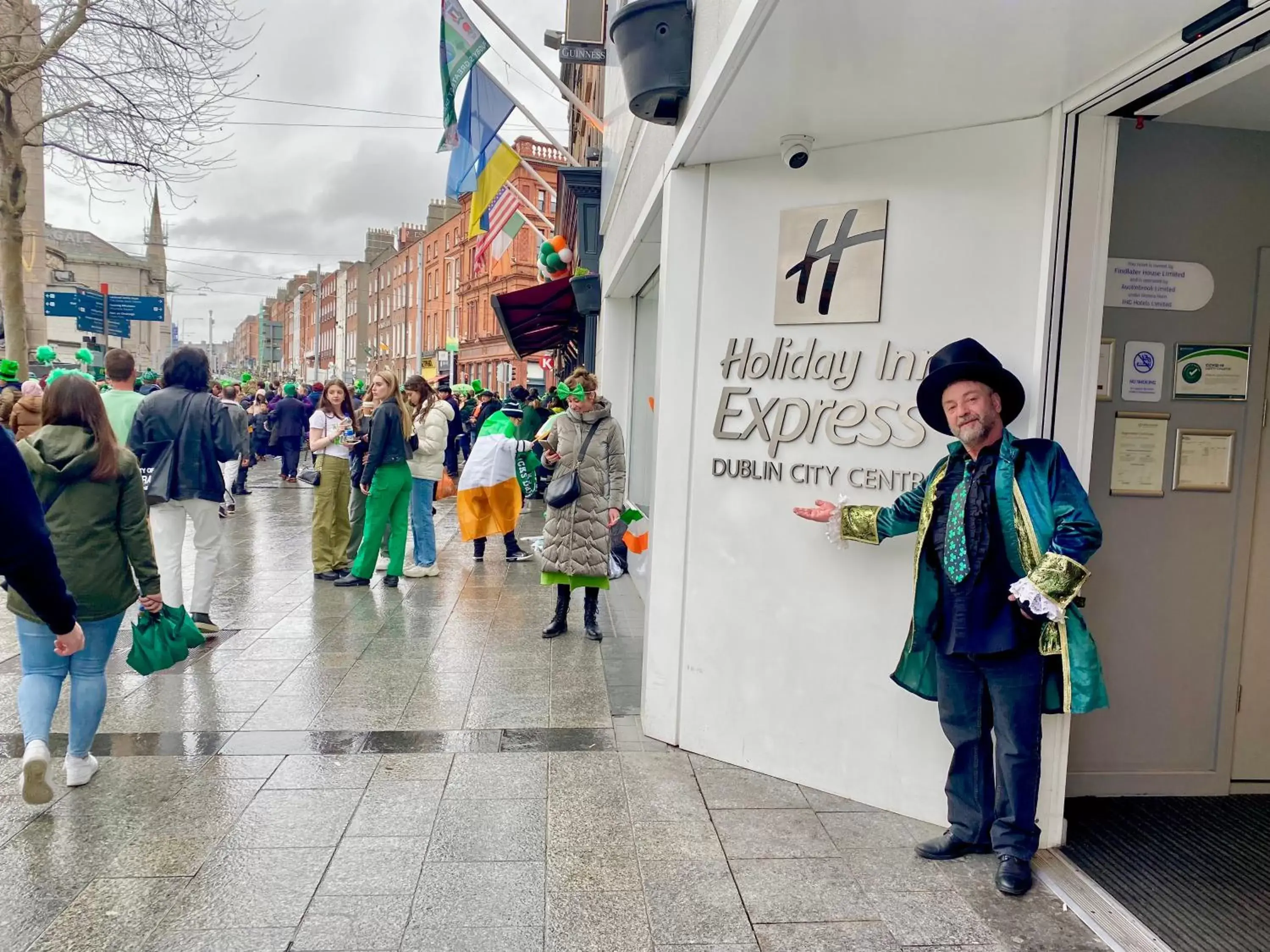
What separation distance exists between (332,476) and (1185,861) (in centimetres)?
694

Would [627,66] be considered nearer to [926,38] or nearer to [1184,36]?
[926,38]

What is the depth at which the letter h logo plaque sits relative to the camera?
11.7ft

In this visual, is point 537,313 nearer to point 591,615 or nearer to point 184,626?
point 591,615

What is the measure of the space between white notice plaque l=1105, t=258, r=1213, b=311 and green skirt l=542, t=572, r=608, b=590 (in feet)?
12.2

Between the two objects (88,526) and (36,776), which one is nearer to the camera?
(36,776)

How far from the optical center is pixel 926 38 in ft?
8.96

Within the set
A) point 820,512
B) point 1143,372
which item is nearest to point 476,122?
point 820,512

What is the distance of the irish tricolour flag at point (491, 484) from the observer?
8391 millimetres

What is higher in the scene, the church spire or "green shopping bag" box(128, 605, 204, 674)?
the church spire

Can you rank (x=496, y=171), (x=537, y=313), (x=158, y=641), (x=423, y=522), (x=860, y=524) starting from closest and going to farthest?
1. (x=860, y=524)
2. (x=158, y=641)
3. (x=423, y=522)
4. (x=496, y=171)
5. (x=537, y=313)

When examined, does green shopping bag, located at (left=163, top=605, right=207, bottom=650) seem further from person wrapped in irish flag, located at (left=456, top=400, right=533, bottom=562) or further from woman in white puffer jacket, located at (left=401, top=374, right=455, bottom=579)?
person wrapped in irish flag, located at (left=456, top=400, right=533, bottom=562)

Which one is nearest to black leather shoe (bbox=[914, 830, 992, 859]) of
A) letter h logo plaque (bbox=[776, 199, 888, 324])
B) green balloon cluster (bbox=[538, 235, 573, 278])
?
letter h logo plaque (bbox=[776, 199, 888, 324])

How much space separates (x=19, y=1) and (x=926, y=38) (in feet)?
40.3

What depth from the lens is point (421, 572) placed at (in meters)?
8.17
